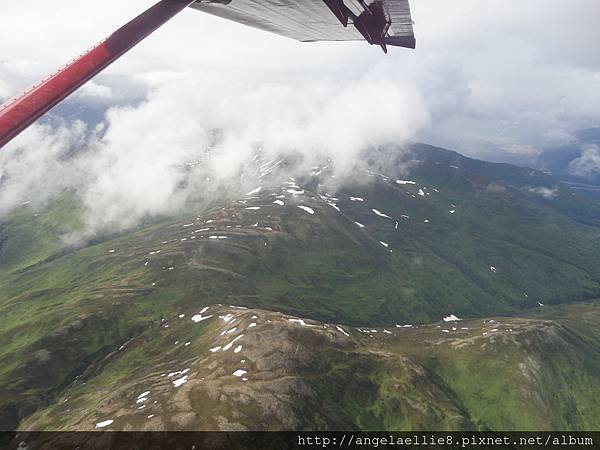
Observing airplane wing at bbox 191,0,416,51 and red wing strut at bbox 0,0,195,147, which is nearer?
red wing strut at bbox 0,0,195,147

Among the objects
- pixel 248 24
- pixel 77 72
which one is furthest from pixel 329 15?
pixel 77 72

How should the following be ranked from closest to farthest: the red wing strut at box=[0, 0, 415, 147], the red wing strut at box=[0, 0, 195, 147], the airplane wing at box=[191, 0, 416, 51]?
the red wing strut at box=[0, 0, 195, 147]
the red wing strut at box=[0, 0, 415, 147]
the airplane wing at box=[191, 0, 416, 51]

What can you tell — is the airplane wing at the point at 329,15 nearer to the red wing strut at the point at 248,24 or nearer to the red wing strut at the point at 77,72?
the red wing strut at the point at 248,24

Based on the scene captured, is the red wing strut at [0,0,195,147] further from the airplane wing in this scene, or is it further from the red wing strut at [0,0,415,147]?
the airplane wing

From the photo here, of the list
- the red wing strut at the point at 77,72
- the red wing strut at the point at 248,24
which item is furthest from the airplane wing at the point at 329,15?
the red wing strut at the point at 77,72

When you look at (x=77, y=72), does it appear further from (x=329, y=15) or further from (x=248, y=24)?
(x=248, y=24)

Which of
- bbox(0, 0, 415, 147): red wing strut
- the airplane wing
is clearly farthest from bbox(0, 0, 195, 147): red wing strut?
the airplane wing

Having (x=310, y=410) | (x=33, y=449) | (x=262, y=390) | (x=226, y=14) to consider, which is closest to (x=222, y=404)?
(x=262, y=390)
